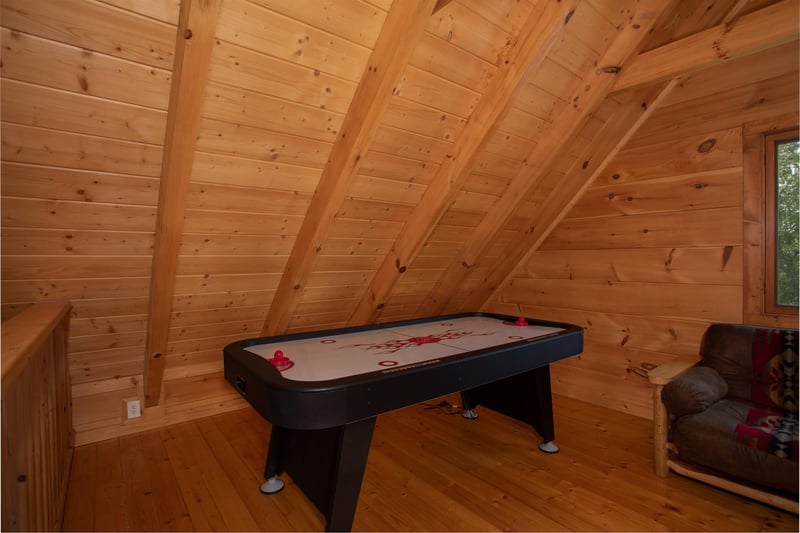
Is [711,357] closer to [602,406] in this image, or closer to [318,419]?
[602,406]

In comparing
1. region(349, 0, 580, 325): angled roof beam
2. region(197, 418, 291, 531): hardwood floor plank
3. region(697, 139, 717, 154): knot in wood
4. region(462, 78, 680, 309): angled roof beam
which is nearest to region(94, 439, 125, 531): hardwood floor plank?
region(197, 418, 291, 531): hardwood floor plank

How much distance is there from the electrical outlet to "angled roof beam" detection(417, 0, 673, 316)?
7.30 ft

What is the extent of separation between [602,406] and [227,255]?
294 centimetres

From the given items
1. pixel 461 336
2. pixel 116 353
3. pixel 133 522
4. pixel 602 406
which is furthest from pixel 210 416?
pixel 602 406

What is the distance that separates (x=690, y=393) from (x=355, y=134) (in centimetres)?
210

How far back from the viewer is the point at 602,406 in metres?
3.15

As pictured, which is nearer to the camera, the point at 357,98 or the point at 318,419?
the point at 318,419

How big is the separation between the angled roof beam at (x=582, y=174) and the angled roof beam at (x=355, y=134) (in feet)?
5.70

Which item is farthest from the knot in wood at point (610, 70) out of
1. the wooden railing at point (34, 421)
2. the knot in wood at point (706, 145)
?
the wooden railing at point (34, 421)

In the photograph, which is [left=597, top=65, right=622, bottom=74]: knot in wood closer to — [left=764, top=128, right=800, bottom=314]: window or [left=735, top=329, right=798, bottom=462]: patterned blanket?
[left=764, top=128, right=800, bottom=314]: window

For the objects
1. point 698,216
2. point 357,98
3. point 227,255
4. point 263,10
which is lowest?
point 227,255

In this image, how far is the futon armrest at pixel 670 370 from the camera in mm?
2123

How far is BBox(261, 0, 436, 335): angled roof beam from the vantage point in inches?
60.7

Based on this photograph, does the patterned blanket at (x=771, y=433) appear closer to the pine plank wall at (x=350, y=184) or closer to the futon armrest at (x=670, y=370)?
the futon armrest at (x=670, y=370)
